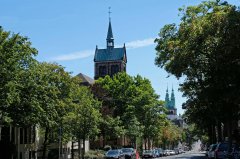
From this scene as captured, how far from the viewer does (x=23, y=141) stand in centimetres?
4822

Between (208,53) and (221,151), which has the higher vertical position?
(208,53)

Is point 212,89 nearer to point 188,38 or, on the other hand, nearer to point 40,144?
point 188,38

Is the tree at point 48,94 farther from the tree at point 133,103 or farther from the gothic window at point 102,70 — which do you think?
the gothic window at point 102,70

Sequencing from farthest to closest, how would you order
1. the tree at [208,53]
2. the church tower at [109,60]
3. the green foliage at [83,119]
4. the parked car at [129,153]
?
the church tower at [109,60], the parked car at [129,153], the green foliage at [83,119], the tree at [208,53]

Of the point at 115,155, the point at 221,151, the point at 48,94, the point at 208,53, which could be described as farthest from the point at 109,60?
the point at 208,53

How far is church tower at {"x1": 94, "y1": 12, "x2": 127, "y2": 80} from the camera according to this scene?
137m

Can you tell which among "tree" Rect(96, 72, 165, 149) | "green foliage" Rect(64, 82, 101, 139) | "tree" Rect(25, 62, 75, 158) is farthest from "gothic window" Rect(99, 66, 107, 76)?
"tree" Rect(25, 62, 75, 158)

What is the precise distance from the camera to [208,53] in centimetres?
3095

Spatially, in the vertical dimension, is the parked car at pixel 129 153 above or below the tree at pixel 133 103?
below

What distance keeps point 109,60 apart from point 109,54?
3501 millimetres

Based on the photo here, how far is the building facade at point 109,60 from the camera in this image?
13688 cm

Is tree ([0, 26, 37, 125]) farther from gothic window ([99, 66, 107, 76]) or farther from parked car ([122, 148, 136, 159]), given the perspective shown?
gothic window ([99, 66, 107, 76])

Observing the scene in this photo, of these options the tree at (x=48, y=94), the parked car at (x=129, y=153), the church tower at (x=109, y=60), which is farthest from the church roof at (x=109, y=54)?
the tree at (x=48, y=94)

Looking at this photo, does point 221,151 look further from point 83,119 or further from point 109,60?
point 109,60
